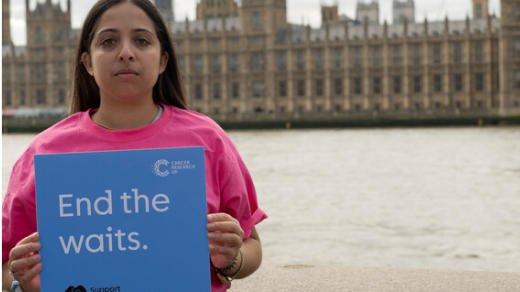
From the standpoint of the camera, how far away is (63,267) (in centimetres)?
151

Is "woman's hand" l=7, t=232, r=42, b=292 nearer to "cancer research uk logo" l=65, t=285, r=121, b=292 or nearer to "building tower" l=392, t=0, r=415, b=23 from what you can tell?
"cancer research uk logo" l=65, t=285, r=121, b=292

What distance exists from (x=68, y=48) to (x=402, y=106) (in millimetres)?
28268

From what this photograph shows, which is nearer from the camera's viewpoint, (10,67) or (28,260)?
(28,260)

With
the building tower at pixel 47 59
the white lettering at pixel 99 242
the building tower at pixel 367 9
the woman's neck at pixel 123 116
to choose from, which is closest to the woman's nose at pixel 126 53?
the woman's neck at pixel 123 116

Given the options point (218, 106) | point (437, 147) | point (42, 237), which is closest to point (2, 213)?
point (42, 237)

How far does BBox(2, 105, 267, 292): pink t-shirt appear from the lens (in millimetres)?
1644

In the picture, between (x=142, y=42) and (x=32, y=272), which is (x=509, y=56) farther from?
(x=32, y=272)

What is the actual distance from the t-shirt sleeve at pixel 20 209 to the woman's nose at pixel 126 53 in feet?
0.95

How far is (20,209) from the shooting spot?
1.64 m

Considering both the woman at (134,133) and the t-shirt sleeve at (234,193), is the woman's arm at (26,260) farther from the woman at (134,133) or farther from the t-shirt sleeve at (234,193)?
the t-shirt sleeve at (234,193)

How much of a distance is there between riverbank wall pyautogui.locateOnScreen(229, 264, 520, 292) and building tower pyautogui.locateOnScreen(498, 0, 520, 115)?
49.8 m

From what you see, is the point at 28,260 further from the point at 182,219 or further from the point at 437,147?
the point at 437,147

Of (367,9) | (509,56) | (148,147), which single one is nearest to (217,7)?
(367,9)

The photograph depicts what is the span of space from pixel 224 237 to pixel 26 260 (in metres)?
0.39
